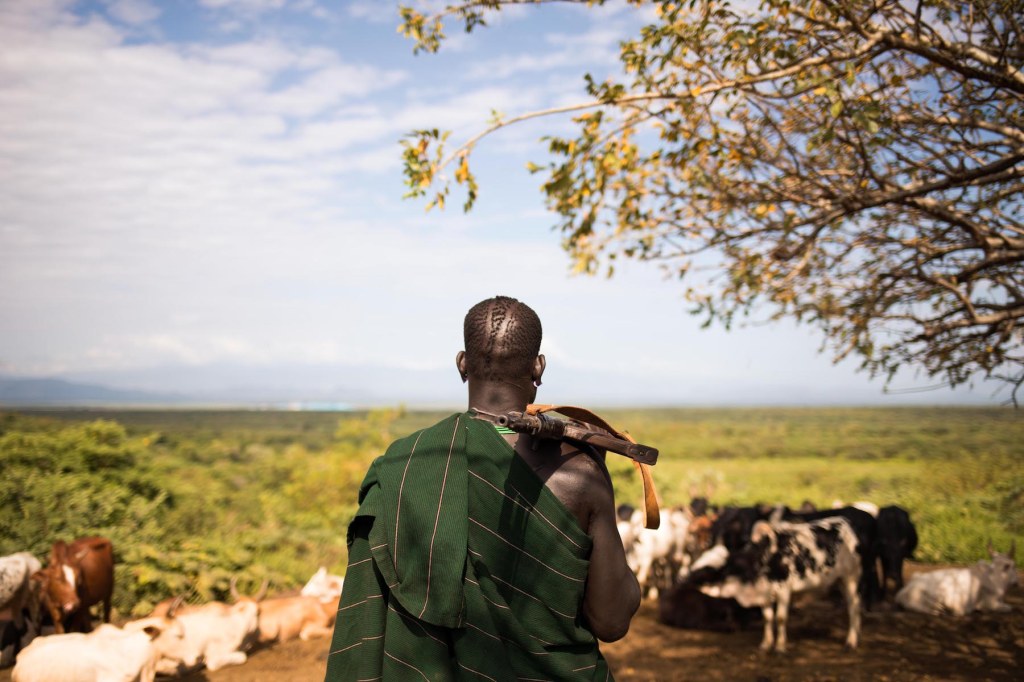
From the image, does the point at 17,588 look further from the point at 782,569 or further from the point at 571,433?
the point at 782,569

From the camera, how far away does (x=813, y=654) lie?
7.69 meters

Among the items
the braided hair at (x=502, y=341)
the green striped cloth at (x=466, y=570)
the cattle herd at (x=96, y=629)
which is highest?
the braided hair at (x=502, y=341)

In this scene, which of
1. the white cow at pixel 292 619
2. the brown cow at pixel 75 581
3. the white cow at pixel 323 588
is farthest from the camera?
the white cow at pixel 323 588

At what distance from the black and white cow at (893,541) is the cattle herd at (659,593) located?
0.06 feet

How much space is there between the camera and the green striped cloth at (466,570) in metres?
2.17

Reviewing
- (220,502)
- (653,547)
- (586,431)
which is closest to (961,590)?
(653,547)

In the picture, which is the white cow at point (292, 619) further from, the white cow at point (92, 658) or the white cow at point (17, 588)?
the white cow at point (17, 588)

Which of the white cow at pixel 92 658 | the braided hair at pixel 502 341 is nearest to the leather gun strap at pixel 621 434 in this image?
the braided hair at pixel 502 341

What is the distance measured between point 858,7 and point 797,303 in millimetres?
3975

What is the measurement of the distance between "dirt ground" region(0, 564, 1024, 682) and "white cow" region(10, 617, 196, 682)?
3.41ft

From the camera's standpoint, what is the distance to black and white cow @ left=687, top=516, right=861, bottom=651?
7.86 m

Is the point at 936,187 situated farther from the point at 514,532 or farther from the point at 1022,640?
the point at 1022,640

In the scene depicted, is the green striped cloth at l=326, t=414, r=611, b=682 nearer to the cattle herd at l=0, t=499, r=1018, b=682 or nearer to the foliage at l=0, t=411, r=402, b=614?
the cattle herd at l=0, t=499, r=1018, b=682

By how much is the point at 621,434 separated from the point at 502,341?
1.65ft
